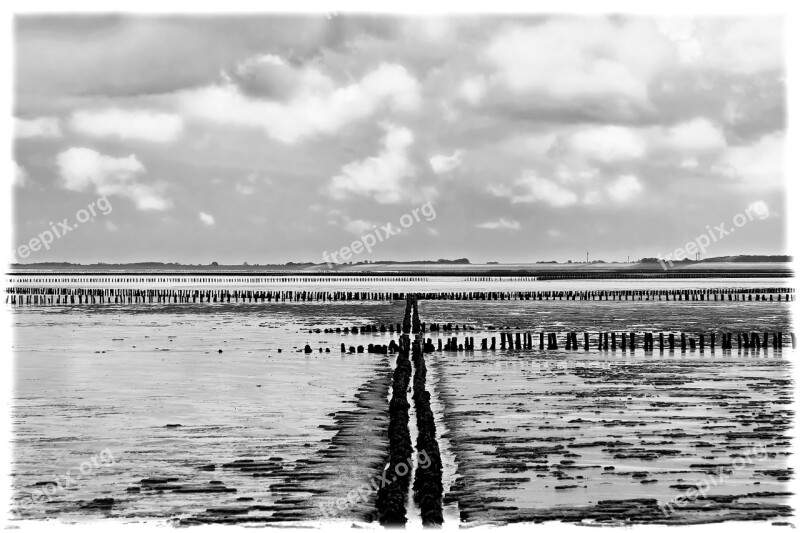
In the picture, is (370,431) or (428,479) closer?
(428,479)

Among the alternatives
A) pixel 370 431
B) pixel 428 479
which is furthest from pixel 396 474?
pixel 370 431

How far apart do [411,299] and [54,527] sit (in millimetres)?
59242

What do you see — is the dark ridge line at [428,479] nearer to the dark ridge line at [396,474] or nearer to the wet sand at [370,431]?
the dark ridge line at [396,474]

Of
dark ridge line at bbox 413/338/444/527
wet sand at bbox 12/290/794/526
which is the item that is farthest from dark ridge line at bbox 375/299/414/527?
wet sand at bbox 12/290/794/526

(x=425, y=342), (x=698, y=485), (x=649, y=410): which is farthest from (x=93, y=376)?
(x=698, y=485)

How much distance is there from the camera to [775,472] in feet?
47.0

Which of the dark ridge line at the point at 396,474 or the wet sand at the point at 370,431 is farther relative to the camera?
the wet sand at the point at 370,431

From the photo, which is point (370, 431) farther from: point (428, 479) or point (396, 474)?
point (428, 479)

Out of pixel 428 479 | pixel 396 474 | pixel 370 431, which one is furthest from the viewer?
pixel 370 431

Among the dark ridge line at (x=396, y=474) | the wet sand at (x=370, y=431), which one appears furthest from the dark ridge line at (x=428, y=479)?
the wet sand at (x=370, y=431)

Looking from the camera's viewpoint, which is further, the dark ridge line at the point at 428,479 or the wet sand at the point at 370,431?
the wet sand at the point at 370,431

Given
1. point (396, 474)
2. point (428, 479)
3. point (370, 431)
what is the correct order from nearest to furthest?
point (428, 479), point (396, 474), point (370, 431)

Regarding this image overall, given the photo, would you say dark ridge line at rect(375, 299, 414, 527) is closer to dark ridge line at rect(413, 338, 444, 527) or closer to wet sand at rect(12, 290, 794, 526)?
dark ridge line at rect(413, 338, 444, 527)

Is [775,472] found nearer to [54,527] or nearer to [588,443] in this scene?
[588,443]
